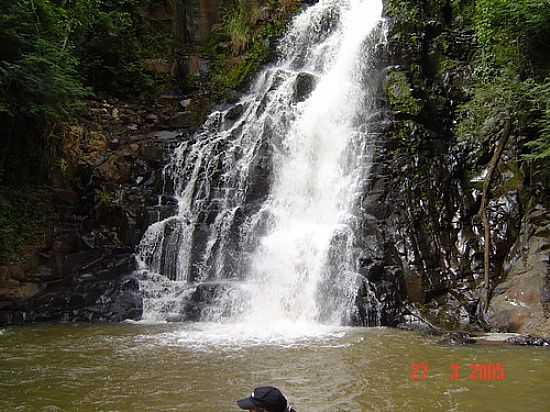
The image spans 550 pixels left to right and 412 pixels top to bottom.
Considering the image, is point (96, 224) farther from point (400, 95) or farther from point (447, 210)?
point (447, 210)

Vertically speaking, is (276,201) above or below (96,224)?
above

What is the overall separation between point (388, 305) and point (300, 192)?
177 inches

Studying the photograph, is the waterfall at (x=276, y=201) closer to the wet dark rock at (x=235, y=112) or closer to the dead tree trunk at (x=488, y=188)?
the wet dark rock at (x=235, y=112)

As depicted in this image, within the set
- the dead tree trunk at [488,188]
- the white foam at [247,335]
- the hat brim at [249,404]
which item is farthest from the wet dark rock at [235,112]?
the hat brim at [249,404]

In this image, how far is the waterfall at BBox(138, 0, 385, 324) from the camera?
40.7 ft

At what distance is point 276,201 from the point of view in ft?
48.7

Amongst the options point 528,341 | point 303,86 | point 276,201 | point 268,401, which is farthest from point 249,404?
point 303,86

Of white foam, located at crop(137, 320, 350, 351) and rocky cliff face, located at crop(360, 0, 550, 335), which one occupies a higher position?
rocky cliff face, located at crop(360, 0, 550, 335)

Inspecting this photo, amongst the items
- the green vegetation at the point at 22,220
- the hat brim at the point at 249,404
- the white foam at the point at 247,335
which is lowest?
the white foam at the point at 247,335

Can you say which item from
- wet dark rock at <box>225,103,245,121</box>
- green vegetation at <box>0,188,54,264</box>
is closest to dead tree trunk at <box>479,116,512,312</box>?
wet dark rock at <box>225,103,245,121</box>

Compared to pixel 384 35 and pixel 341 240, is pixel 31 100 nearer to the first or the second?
pixel 341 240

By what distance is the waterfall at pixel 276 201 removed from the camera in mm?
12406

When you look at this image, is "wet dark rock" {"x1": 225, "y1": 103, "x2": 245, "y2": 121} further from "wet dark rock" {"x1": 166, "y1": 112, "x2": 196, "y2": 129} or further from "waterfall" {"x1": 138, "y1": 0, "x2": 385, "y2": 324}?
"wet dark rock" {"x1": 166, "y1": 112, "x2": 196, "y2": 129}
